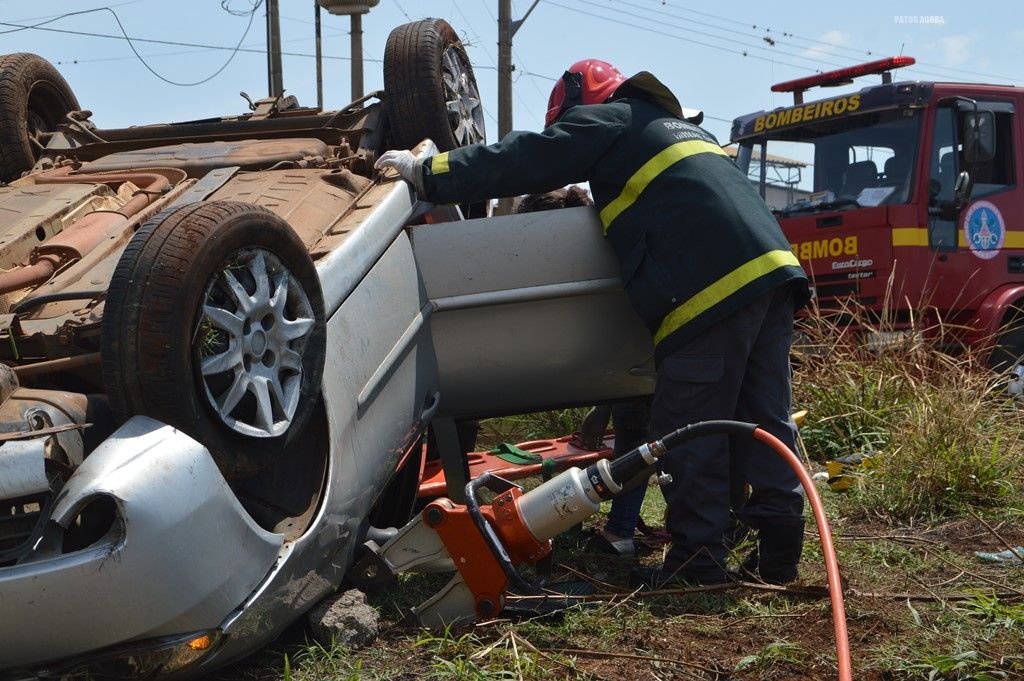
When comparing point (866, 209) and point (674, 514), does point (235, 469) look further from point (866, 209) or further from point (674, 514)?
point (866, 209)

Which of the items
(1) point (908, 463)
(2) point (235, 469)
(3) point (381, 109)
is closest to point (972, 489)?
(1) point (908, 463)

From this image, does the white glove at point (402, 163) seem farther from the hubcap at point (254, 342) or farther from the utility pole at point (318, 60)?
the utility pole at point (318, 60)

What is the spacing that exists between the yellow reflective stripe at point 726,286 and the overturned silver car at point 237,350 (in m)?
0.34

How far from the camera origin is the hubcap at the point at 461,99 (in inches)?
191

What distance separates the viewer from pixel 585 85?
4.12 m

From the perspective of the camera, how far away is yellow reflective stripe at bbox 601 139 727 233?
3736mm

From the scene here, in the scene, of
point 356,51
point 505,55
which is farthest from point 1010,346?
point 356,51

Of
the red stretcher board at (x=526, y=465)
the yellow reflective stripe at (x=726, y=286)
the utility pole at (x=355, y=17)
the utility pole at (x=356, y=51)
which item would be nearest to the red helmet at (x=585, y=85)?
the yellow reflective stripe at (x=726, y=286)

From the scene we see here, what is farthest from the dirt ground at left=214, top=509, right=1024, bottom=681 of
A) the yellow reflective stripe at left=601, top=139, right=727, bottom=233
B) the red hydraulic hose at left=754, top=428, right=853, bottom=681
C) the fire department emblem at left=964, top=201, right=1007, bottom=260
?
the fire department emblem at left=964, top=201, right=1007, bottom=260

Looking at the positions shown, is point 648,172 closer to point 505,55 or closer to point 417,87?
point 417,87

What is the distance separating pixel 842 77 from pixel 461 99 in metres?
4.58

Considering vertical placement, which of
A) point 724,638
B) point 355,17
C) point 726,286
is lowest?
point 724,638

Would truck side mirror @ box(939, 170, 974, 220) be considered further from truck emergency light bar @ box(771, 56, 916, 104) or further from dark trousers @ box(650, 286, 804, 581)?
dark trousers @ box(650, 286, 804, 581)

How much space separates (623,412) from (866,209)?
12.6ft
